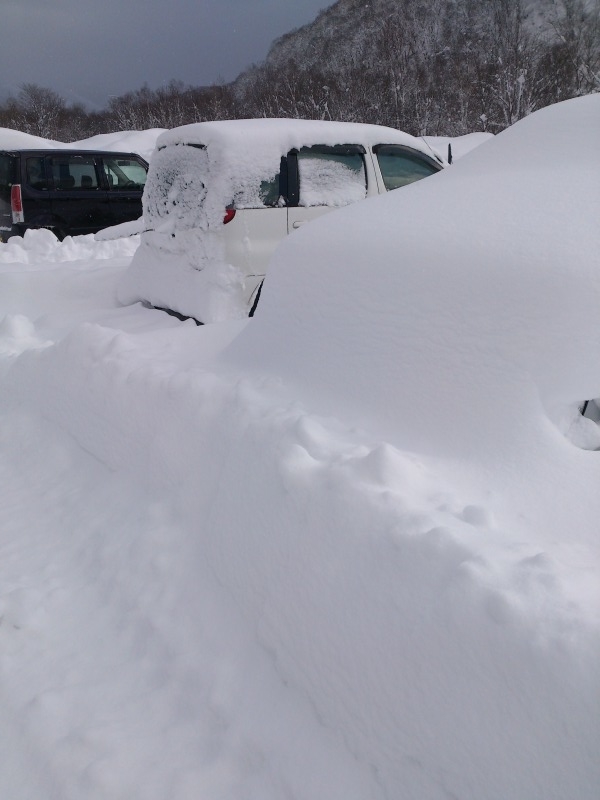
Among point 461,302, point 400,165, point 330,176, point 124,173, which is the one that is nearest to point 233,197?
point 330,176

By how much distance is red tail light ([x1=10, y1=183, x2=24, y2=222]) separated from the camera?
950cm

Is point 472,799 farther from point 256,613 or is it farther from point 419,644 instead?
point 256,613

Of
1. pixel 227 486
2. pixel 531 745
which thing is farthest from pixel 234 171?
pixel 531 745

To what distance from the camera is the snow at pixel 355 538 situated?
59.2 inches

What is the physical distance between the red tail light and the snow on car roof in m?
4.93

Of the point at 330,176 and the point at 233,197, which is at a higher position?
the point at 330,176

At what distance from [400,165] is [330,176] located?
0.96 metres

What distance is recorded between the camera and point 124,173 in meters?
10.8

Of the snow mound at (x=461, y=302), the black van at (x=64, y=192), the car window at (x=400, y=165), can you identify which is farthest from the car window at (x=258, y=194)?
the black van at (x=64, y=192)

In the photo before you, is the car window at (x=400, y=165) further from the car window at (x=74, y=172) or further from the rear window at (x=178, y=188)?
the car window at (x=74, y=172)

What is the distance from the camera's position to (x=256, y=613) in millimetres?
2059

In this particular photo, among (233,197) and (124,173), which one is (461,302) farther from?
(124,173)

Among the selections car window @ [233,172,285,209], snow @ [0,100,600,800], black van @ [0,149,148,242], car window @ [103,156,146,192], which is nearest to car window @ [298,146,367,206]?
car window @ [233,172,285,209]

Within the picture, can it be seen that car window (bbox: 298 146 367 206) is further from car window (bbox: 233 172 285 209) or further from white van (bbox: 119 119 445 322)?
car window (bbox: 233 172 285 209)
